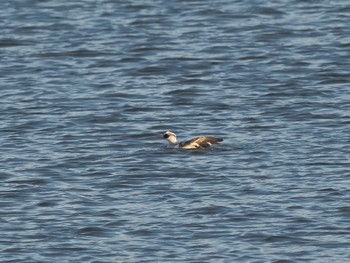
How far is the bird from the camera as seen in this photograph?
21000mm

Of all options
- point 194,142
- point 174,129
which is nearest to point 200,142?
point 194,142

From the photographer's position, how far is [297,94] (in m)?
25.2

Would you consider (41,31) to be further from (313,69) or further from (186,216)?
(186,216)

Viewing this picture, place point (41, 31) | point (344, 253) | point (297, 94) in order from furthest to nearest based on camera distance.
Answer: point (41, 31) → point (297, 94) → point (344, 253)

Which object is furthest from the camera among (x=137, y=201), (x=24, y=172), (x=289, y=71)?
(x=289, y=71)

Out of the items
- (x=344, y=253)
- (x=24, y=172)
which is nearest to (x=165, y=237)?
(x=344, y=253)

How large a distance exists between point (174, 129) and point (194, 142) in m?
1.92

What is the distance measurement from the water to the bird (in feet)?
0.42

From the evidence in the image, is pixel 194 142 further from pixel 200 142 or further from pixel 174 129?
pixel 174 129

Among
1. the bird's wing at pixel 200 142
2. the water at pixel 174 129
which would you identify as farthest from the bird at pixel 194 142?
the water at pixel 174 129

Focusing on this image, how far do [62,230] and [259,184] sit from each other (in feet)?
10.6

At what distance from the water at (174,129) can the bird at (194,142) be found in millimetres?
128

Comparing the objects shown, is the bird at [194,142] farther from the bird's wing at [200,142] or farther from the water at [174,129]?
the water at [174,129]

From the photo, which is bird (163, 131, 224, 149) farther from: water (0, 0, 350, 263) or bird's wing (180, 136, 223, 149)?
water (0, 0, 350, 263)
